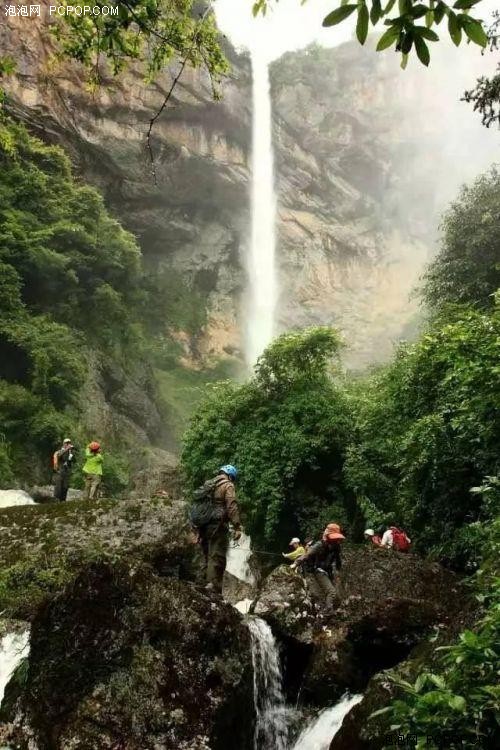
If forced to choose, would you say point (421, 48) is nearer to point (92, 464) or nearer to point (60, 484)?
point (92, 464)

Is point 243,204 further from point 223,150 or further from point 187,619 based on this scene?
point 187,619

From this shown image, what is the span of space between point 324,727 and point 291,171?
3798cm

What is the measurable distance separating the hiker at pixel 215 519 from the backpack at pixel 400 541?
3940 millimetres

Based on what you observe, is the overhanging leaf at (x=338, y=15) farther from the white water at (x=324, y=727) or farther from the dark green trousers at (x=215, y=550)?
the white water at (x=324, y=727)

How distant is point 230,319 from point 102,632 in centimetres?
3083

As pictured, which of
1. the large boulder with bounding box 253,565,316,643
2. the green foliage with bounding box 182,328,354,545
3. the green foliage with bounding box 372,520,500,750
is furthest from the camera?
the green foliage with bounding box 182,328,354,545

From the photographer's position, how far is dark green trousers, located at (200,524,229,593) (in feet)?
20.5

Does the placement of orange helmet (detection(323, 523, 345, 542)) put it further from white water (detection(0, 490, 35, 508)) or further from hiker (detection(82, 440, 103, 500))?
white water (detection(0, 490, 35, 508))

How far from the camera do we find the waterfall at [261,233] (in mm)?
36125

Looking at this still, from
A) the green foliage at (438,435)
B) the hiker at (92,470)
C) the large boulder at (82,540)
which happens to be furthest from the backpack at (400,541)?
the hiker at (92,470)

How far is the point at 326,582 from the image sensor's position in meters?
7.84

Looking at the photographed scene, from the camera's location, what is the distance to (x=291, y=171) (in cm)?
3916

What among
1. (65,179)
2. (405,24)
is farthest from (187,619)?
(65,179)

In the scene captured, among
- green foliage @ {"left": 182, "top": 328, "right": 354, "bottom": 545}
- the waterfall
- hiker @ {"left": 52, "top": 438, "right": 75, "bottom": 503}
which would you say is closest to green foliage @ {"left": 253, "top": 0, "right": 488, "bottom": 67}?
hiker @ {"left": 52, "top": 438, "right": 75, "bottom": 503}
